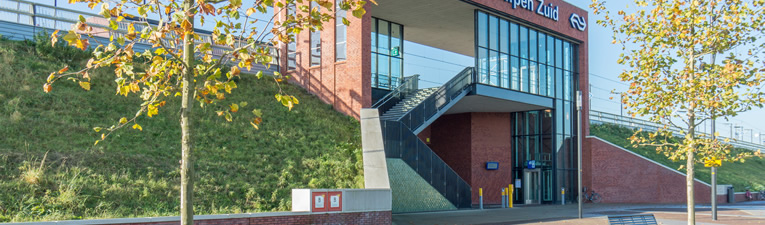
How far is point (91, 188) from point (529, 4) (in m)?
22.2

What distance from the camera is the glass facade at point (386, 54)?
27.2m

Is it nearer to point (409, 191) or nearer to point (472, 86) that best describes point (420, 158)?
point (409, 191)

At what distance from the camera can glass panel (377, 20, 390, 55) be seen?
91.9ft

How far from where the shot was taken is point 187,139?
6691 millimetres

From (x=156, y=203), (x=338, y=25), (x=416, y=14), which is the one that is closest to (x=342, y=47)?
(x=338, y=25)

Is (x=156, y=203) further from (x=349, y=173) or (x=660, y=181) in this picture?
(x=660, y=181)

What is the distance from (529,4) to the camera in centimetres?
2995

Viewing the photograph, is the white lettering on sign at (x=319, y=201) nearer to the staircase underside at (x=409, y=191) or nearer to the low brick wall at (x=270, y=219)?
the low brick wall at (x=270, y=219)

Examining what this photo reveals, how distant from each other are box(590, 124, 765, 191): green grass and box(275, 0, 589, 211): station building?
21.9 feet

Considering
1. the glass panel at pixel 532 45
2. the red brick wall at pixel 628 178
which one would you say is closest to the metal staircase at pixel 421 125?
the glass panel at pixel 532 45

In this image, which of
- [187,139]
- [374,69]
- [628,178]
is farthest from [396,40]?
[187,139]

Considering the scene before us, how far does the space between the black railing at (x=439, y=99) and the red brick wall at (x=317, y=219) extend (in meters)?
6.75

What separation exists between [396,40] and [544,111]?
8649 millimetres

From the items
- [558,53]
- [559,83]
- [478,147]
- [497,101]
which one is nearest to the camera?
[497,101]
